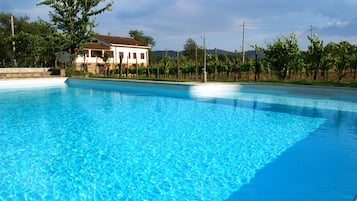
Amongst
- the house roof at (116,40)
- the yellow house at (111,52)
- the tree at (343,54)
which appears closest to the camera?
the tree at (343,54)

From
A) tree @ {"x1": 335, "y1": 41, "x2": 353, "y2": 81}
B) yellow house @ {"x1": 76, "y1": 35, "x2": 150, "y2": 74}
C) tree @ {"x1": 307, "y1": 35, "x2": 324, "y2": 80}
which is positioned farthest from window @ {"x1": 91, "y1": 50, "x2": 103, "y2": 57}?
tree @ {"x1": 335, "y1": 41, "x2": 353, "y2": 81}

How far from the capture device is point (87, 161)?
4797 mm

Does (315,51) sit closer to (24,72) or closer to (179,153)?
(179,153)

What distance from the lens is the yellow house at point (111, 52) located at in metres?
Answer: 37.0

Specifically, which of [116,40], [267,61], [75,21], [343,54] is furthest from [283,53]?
[116,40]

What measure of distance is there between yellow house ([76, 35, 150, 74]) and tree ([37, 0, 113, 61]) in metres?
7.76

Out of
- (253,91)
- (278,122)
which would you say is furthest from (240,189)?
(253,91)

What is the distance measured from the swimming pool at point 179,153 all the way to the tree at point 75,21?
59.4 feet

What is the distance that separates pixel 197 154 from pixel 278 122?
3.69 metres

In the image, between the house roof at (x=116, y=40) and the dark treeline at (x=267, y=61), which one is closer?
the dark treeline at (x=267, y=61)

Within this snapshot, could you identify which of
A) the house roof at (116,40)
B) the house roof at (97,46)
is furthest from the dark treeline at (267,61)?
the house roof at (116,40)

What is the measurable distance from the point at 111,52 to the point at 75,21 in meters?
13.7

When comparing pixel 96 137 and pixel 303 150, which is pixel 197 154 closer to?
pixel 303 150

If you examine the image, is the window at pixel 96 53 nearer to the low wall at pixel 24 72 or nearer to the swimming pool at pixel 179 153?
the low wall at pixel 24 72
